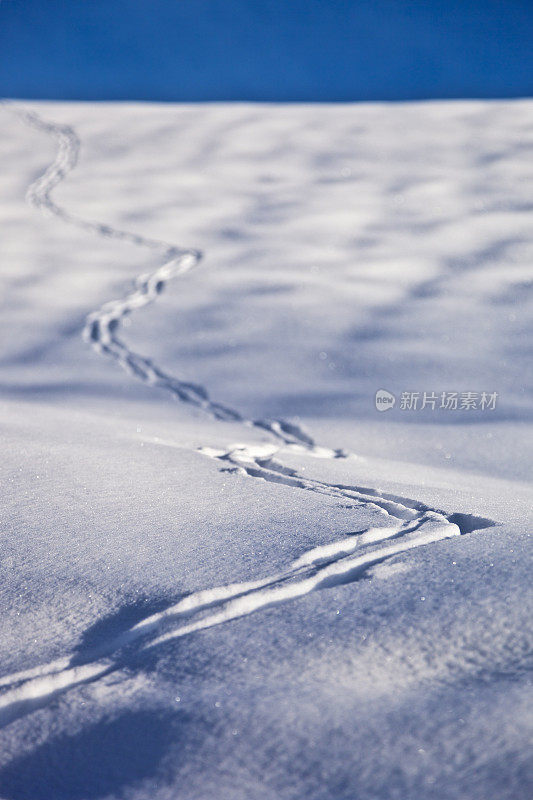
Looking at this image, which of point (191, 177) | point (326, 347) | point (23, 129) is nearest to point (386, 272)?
point (326, 347)

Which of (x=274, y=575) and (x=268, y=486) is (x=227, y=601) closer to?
(x=274, y=575)

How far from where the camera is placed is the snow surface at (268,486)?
0.76 meters

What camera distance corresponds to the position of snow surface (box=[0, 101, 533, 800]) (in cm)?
76

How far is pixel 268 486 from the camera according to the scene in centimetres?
156

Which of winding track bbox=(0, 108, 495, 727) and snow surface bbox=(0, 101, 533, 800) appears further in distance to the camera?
winding track bbox=(0, 108, 495, 727)

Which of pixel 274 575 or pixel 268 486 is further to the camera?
pixel 268 486

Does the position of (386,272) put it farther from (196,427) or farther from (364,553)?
(364,553)

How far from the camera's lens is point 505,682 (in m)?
0.78

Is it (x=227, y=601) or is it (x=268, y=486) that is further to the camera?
(x=268, y=486)

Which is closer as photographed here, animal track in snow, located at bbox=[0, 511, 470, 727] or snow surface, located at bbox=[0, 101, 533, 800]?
snow surface, located at bbox=[0, 101, 533, 800]

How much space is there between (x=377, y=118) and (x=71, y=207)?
3.09m

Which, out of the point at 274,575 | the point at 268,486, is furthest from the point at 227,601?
the point at 268,486

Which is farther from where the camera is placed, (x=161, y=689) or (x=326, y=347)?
(x=326, y=347)

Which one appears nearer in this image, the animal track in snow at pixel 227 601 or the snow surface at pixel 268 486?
the snow surface at pixel 268 486
